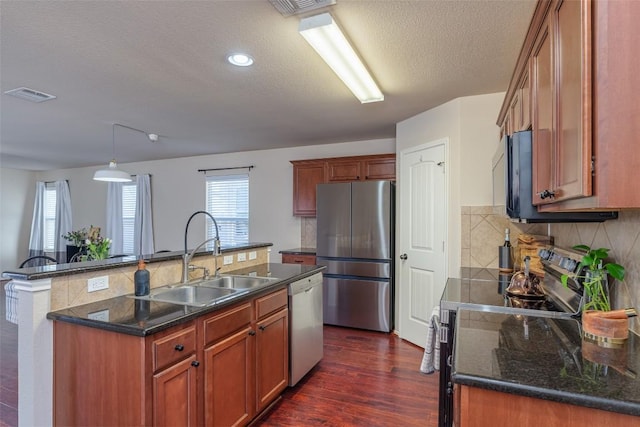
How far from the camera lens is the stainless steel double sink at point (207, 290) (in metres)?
2.01

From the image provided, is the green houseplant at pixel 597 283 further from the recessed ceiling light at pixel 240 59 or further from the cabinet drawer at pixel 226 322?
the recessed ceiling light at pixel 240 59

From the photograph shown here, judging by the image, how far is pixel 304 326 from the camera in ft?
8.85

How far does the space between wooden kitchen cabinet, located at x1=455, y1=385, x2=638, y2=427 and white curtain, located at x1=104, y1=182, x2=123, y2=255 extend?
22.9ft

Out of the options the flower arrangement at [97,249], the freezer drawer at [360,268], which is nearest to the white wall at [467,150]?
the freezer drawer at [360,268]

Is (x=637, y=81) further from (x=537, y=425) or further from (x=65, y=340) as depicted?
(x=65, y=340)

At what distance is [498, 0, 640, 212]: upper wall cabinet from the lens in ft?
2.90

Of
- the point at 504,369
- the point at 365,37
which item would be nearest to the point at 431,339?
the point at 504,369

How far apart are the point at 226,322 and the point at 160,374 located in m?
0.45

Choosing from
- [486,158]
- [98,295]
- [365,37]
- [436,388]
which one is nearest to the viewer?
[98,295]

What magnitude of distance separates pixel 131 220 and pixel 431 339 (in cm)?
624

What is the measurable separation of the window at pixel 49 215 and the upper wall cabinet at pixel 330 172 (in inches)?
239

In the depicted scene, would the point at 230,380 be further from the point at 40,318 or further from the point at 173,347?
the point at 40,318

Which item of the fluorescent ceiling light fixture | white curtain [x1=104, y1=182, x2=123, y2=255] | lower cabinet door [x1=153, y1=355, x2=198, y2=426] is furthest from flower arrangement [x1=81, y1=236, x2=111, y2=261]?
white curtain [x1=104, y1=182, x2=123, y2=255]

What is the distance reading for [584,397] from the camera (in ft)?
2.78
